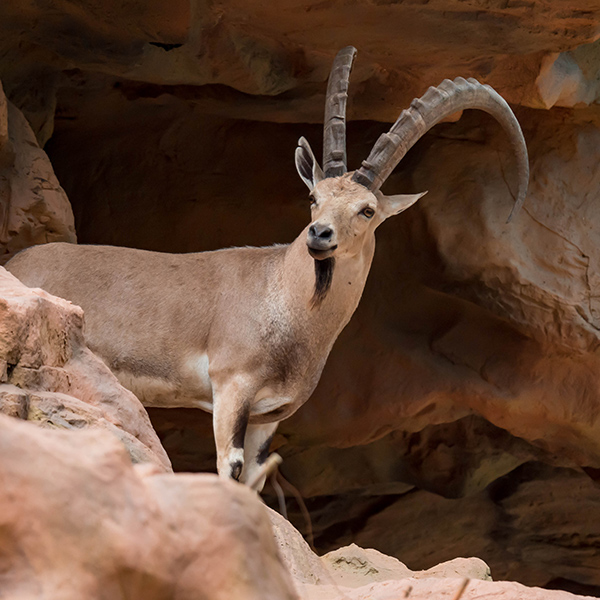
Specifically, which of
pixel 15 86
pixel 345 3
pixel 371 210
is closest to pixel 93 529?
pixel 371 210

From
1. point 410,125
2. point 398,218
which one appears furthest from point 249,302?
Result: point 398,218

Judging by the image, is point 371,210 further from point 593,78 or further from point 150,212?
point 150,212

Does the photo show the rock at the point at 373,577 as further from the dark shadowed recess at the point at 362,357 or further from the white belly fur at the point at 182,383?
the dark shadowed recess at the point at 362,357

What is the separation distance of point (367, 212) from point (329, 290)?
1.55ft

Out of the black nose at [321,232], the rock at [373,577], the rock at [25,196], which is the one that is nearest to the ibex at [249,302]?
the black nose at [321,232]

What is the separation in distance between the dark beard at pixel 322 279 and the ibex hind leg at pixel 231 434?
0.68 m

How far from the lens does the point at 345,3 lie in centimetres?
465

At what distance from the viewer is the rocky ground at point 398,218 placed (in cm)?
510

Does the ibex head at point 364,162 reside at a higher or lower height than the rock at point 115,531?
higher

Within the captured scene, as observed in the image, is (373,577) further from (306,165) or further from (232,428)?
(306,165)

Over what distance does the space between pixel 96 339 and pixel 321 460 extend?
139 inches

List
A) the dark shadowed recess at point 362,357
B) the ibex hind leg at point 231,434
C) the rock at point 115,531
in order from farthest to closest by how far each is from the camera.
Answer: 1. the dark shadowed recess at point 362,357
2. the ibex hind leg at point 231,434
3. the rock at point 115,531

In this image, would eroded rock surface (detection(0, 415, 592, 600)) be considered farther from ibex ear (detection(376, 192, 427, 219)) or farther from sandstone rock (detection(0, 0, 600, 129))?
sandstone rock (detection(0, 0, 600, 129))

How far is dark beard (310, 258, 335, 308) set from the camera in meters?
4.56
